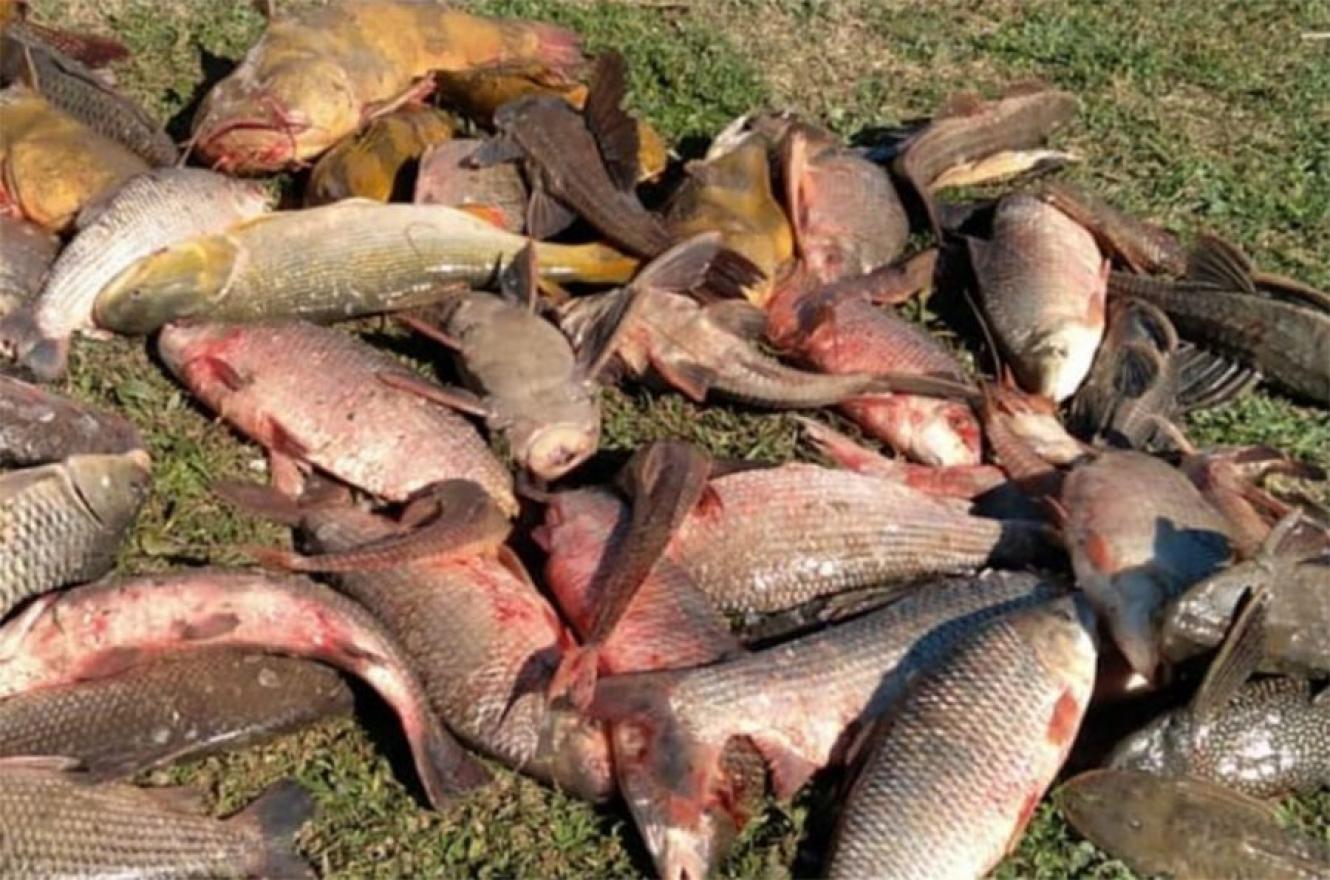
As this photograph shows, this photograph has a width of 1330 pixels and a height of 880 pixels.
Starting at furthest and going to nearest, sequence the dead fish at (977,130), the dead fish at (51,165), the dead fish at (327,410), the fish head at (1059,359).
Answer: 1. the dead fish at (977,130)
2. the dead fish at (51,165)
3. the fish head at (1059,359)
4. the dead fish at (327,410)

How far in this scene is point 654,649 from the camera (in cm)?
484

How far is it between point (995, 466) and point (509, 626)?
1.58m

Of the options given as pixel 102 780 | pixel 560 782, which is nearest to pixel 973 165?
pixel 560 782

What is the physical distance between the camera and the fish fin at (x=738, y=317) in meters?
5.98

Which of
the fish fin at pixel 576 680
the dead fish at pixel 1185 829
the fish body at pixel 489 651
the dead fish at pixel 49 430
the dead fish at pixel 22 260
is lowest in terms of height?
the dead fish at pixel 1185 829

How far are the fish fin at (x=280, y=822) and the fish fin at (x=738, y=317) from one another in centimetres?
198

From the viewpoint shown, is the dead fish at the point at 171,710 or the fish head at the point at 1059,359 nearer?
the dead fish at the point at 171,710

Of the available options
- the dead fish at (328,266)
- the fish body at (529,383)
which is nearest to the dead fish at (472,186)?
the dead fish at (328,266)

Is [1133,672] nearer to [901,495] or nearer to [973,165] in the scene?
[901,495]

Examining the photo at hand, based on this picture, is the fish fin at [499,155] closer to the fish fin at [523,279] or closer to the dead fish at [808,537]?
the fish fin at [523,279]

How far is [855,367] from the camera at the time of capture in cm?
601

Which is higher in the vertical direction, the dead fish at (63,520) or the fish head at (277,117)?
the fish head at (277,117)

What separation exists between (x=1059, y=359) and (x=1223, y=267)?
2.70ft

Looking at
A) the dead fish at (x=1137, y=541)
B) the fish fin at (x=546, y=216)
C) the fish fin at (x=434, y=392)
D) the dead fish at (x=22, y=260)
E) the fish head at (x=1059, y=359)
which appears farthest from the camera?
the fish fin at (x=546, y=216)
